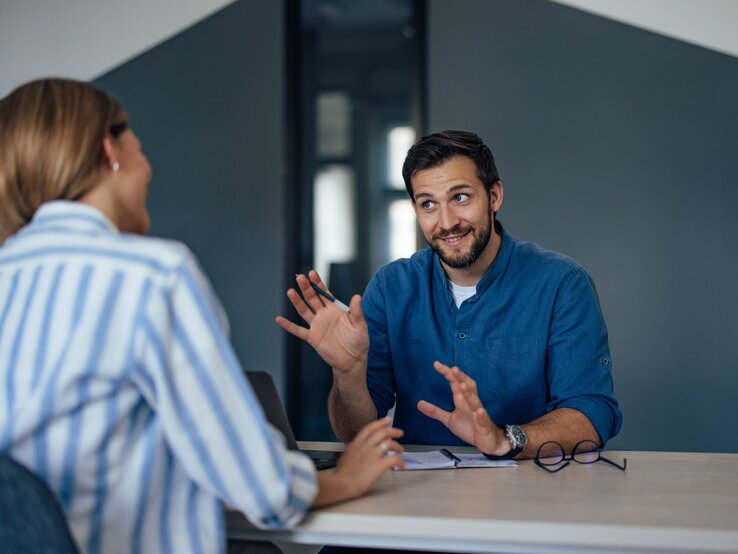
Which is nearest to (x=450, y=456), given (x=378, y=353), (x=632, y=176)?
(x=378, y=353)

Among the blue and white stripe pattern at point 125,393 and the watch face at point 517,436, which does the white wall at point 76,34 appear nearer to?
the watch face at point 517,436

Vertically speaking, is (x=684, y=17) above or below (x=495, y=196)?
above

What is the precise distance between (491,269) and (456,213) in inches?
7.1

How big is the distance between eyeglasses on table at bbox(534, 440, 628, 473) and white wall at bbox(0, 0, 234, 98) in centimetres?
351

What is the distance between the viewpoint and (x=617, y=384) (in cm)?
380

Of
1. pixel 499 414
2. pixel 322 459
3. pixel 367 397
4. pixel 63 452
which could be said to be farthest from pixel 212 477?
pixel 499 414

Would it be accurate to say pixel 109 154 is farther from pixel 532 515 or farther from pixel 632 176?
pixel 632 176

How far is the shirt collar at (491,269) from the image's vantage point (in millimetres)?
2182

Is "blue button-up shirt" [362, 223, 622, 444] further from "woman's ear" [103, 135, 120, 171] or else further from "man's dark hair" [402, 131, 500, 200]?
"woman's ear" [103, 135, 120, 171]

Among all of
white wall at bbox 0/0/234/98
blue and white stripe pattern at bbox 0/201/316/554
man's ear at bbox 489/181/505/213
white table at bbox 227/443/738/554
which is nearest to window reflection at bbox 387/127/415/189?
white wall at bbox 0/0/234/98

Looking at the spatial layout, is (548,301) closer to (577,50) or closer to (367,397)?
(367,397)

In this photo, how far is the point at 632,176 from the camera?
3855 millimetres

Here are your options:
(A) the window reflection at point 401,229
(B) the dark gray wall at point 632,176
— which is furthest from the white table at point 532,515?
(A) the window reflection at point 401,229

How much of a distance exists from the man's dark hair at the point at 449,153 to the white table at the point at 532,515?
1.01m
